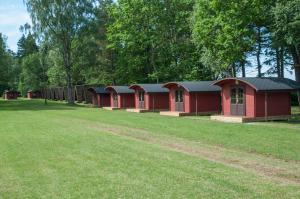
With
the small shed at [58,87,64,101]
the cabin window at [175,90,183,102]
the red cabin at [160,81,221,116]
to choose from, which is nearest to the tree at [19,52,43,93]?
the small shed at [58,87,64,101]

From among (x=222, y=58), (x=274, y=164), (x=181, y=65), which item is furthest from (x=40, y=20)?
(x=274, y=164)

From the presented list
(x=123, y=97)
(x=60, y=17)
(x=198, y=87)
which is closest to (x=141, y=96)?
(x=123, y=97)

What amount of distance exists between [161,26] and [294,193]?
42.1 metres

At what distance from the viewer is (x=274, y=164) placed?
11.4 meters

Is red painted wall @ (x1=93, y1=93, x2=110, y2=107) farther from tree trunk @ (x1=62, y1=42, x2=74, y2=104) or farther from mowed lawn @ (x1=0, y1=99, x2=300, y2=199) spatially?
mowed lawn @ (x1=0, y1=99, x2=300, y2=199)

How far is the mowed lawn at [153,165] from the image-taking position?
344 inches

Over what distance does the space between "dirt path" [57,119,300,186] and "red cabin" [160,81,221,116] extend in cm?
1389

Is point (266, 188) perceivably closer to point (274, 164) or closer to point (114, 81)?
point (274, 164)

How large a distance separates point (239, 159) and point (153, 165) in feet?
8.19

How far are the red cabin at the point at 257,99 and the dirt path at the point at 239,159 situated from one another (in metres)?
9.32

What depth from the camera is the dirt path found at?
10.1 meters

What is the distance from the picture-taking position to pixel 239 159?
1222 centimetres

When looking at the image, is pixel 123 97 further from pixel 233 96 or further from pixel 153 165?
pixel 153 165

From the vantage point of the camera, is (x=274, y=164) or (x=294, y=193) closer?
(x=294, y=193)
